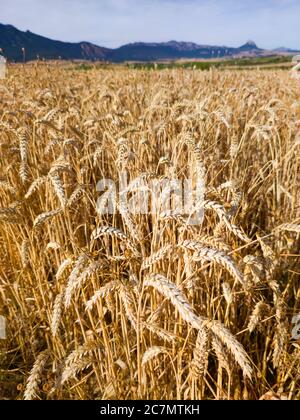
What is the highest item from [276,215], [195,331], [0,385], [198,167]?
[198,167]

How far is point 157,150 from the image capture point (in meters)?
2.67

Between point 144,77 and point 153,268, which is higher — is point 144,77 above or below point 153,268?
above

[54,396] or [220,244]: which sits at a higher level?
[220,244]

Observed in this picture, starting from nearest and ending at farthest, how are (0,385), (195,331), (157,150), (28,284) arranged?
(195,331)
(0,385)
(28,284)
(157,150)

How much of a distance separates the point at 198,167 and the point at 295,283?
3.78 ft

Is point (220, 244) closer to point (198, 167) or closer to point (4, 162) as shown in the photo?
point (198, 167)

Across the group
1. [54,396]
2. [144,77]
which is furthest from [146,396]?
[144,77]

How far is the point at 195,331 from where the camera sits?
4.91ft

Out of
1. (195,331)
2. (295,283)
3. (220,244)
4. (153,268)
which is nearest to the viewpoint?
(220,244)

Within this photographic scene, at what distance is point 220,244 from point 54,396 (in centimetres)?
99

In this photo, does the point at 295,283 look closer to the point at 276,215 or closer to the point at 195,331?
the point at 276,215

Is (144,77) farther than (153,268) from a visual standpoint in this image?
Yes

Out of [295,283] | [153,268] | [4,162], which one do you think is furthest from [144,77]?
[153,268]
